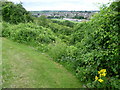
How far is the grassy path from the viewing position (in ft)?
9.36

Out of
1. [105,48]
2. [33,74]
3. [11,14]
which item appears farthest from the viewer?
[11,14]

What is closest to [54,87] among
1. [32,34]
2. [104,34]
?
[104,34]

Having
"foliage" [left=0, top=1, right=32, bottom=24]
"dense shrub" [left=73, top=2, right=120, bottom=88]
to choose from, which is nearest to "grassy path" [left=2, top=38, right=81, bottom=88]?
"dense shrub" [left=73, top=2, right=120, bottom=88]

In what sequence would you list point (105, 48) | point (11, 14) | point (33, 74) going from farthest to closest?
point (11, 14) < point (33, 74) < point (105, 48)

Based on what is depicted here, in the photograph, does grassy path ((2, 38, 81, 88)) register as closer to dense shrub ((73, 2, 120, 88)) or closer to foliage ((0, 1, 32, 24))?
dense shrub ((73, 2, 120, 88))

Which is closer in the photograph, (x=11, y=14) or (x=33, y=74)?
(x=33, y=74)

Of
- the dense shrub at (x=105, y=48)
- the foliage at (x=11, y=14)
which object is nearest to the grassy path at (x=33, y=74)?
the dense shrub at (x=105, y=48)

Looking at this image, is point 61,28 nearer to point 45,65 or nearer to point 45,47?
point 45,47

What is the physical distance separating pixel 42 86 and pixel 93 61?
1231 millimetres

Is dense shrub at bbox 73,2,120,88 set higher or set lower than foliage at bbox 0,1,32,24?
lower

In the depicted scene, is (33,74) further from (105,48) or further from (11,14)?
(11,14)

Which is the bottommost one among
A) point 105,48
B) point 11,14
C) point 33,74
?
point 33,74

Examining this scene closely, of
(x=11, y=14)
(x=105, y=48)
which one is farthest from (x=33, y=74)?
(x=11, y=14)

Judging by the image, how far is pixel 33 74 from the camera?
324 centimetres
